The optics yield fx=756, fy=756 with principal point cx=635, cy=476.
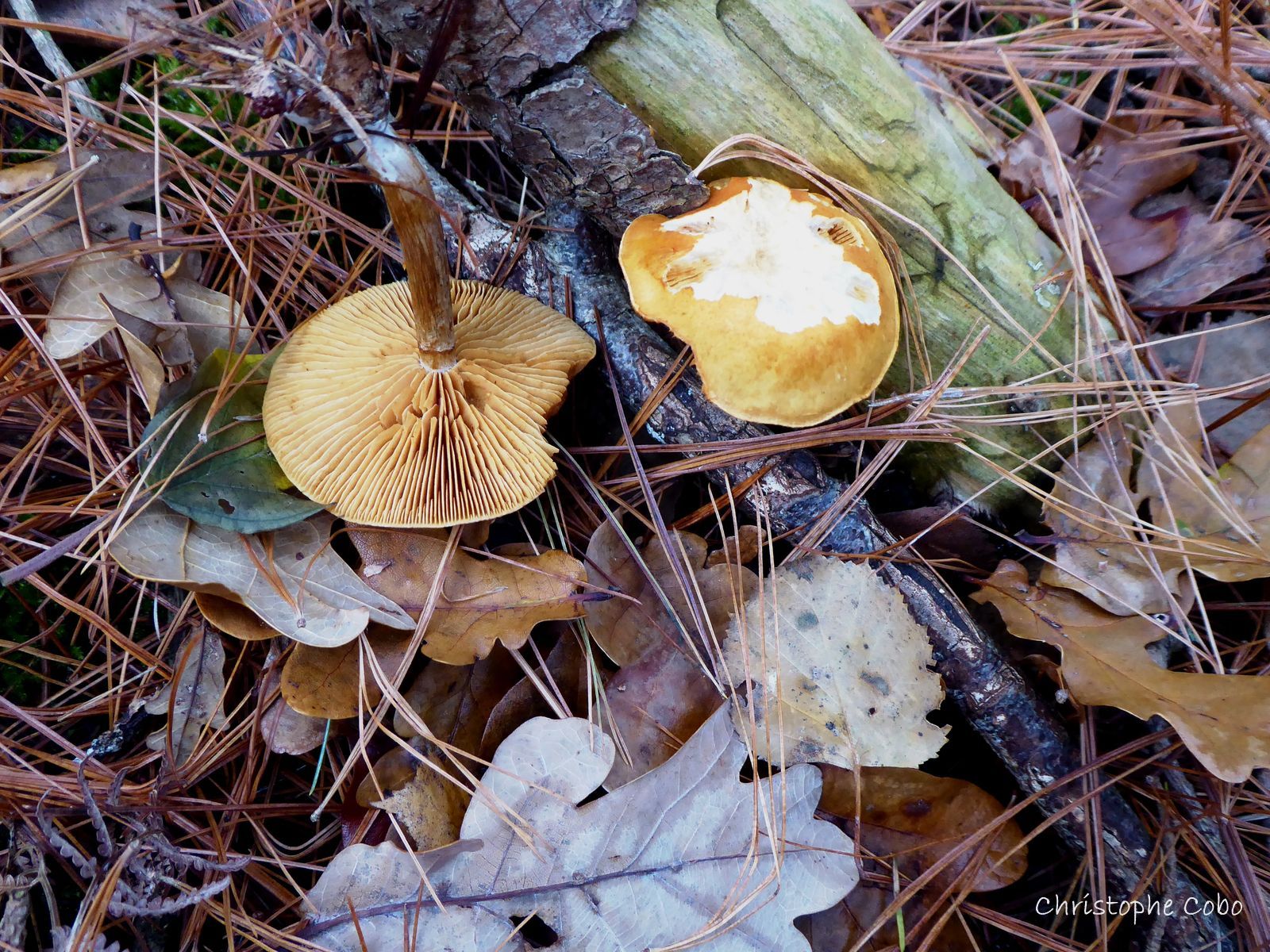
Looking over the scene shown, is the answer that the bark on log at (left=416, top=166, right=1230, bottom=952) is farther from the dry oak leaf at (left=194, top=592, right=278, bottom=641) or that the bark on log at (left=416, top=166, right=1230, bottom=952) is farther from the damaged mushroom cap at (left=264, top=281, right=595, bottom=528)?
the dry oak leaf at (left=194, top=592, right=278, bottom=641)

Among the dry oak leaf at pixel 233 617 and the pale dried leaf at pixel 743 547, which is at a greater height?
the dry oak leaf at pixel 233 617

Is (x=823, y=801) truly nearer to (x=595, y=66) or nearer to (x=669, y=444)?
(x=669, y=444)

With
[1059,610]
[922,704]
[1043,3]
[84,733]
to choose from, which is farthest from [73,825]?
[1043,3]

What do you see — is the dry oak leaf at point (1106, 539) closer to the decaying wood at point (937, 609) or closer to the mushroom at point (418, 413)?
the decaying wood at point (937, 609)

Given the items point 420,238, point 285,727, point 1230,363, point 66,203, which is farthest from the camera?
point 1230,363

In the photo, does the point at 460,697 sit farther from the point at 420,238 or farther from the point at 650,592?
the point at 420,238

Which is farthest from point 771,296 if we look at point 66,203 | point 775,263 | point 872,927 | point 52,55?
point 52,55
